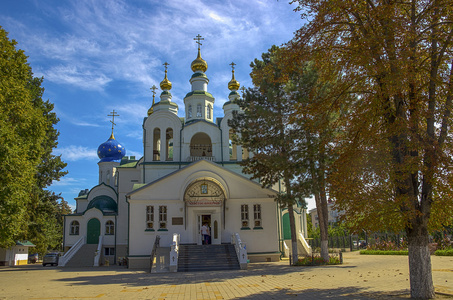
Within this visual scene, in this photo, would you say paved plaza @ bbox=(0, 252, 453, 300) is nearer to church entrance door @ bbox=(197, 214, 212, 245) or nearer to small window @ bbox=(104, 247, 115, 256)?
church entrance door @ bbox=(197, 214, 212, 245)

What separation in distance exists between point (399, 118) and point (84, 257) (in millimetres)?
24730

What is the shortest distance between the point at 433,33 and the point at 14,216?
16522 millimetres

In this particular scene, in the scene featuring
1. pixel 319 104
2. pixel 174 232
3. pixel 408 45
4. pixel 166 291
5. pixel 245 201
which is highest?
pixel 408 45

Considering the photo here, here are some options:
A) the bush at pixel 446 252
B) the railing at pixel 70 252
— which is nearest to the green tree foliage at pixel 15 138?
the railing at pixel 70 252

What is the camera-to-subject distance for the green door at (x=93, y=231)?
2947 centimetres

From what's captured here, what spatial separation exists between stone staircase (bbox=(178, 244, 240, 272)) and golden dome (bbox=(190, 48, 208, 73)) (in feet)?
52.2

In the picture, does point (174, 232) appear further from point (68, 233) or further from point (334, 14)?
point (334, 14)

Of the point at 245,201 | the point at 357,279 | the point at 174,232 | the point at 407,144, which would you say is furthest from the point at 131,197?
the point at 407,144

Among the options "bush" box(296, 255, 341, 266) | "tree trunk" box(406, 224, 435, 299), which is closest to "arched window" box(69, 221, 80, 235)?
"bush" box(296, 255, 341, 266)

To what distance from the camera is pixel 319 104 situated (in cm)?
1047

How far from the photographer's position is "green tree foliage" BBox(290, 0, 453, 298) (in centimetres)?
894

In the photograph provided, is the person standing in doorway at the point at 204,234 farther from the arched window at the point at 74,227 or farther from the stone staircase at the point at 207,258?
the arched window at the point at 74,227

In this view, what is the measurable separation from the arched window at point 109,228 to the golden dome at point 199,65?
1404 centimetres

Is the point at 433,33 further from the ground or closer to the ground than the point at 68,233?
further from the ground
